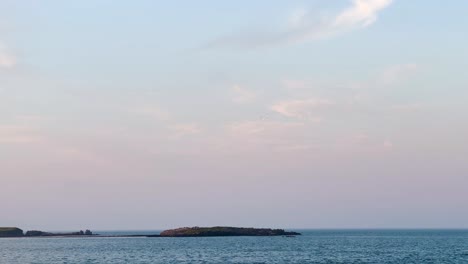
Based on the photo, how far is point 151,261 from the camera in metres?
92.5

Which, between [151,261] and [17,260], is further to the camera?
[17,260]

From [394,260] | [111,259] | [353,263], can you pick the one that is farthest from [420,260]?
[111,259]

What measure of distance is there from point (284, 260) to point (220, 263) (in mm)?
11037

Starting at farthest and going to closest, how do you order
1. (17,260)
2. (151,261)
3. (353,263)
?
(17,260) < (151,261) < (353,263)

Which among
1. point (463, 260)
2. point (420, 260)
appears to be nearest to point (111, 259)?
point (420, 260)

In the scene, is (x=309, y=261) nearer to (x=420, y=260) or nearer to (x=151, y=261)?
(x=420, y=260)

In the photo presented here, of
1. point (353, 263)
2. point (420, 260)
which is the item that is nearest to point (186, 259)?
point (353, 263)

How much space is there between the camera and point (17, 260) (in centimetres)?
9950

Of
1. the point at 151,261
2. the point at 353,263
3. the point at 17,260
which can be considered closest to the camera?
the point at 353,263

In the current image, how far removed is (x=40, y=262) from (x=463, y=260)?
6199 centimetres

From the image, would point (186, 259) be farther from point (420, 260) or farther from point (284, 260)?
point (420, 260)

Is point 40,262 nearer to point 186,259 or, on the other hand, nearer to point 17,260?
Result: point 17,260

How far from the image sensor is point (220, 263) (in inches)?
3420

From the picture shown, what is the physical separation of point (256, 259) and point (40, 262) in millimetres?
31809
